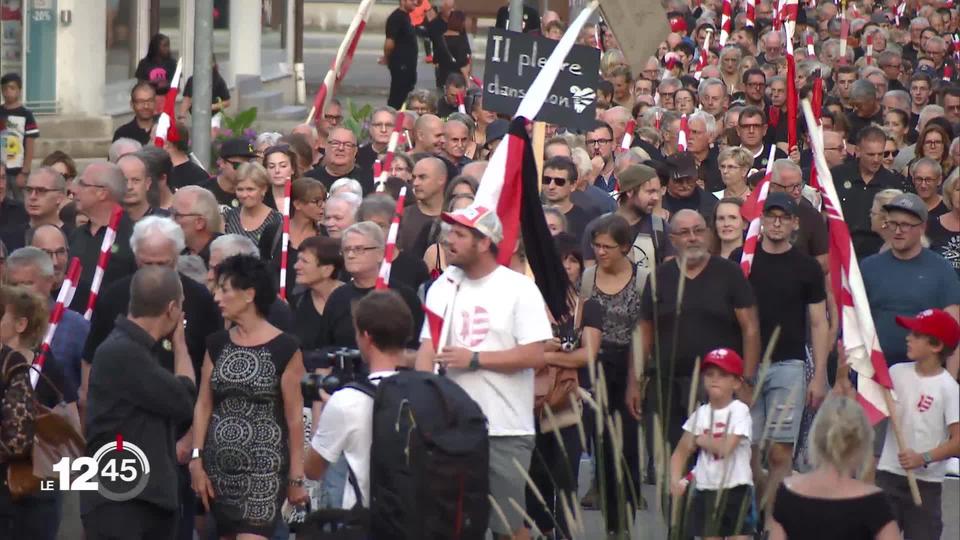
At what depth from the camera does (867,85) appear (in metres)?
17.2

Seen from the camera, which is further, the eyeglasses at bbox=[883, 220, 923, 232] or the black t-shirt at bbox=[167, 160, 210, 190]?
the black t-shirt at bbox=[167, 160, 210, 190]

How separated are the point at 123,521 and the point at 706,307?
3316 millimetres

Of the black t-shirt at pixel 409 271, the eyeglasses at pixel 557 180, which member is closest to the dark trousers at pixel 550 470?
the black t-shirt at pixel 409 271

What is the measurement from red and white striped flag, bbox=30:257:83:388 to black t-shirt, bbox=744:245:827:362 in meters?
3.45

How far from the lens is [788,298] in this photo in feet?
33.9

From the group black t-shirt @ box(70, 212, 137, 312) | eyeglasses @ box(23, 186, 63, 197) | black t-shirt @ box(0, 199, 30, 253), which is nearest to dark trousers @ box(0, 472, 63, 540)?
black t-shirt @ box(70, 212, 137, 312)

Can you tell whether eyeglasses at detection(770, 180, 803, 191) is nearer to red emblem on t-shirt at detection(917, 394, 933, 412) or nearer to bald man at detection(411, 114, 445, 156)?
bald man at detection(411, 114, 445, 156)

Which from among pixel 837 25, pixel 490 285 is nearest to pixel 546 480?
pixel 490 285

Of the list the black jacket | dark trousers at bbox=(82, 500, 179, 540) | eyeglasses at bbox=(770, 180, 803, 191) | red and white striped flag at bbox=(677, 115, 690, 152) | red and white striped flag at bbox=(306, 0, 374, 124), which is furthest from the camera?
red and white striped flag at bbox=(677, 115, 690, 152)

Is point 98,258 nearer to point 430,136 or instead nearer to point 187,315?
point 187,315

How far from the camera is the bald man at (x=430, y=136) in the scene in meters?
14.3

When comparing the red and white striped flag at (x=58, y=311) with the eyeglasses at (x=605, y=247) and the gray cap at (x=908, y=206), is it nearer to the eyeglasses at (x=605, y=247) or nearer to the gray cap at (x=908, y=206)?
the eyeglasses at (x=605, y=247)

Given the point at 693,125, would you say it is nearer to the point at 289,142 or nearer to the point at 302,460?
the point at 289,142

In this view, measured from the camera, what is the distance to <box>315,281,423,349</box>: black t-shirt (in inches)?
356
